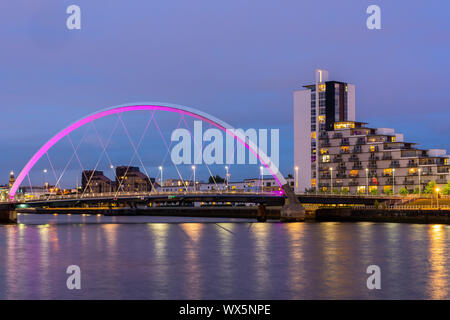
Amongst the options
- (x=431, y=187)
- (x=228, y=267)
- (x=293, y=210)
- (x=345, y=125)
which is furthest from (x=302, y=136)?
(x=228, y=267)

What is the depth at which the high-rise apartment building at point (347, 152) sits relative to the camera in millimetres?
136125

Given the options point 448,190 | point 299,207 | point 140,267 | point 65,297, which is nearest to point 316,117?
point 448,190

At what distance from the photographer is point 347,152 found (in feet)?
484

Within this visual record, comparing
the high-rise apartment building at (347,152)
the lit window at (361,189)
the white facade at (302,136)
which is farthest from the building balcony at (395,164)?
the white facade at (302,136)

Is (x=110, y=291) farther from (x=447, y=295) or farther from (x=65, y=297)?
(x=447, y=295)

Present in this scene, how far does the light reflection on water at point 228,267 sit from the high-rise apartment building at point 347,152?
77658 millimetres

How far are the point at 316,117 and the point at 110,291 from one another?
12795cm

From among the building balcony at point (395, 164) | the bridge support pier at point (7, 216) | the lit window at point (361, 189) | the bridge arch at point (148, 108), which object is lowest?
the bridge support pier at point (7, 216)

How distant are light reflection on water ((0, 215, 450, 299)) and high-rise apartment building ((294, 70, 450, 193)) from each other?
77658 millimetres

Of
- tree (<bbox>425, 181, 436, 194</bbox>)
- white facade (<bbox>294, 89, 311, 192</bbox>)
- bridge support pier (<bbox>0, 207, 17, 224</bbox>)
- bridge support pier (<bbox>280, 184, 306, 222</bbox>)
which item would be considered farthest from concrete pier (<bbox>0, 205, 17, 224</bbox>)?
tree (<bbox>425, 181, 436, 194</bbox>)

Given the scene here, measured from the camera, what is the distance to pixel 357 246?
5109 centimetres

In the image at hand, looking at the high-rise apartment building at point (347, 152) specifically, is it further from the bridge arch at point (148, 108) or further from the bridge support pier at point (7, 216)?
the bridge support pier at point (7, 216)

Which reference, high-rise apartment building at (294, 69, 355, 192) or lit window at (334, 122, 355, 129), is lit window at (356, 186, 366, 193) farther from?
lit window at (334, 122, 355, 129)

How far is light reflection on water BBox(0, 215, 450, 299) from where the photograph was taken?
2872 cm
